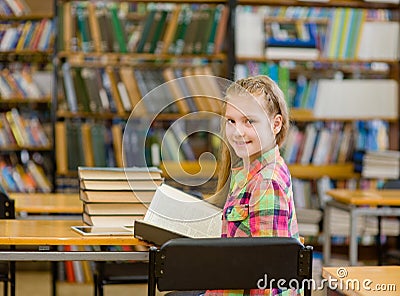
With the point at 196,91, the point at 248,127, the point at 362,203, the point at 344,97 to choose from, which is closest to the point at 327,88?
the point at 344,97

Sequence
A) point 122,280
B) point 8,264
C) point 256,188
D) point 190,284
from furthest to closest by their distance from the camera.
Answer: point 8,264 → point 122,280 → point 256,188 → point 190,284

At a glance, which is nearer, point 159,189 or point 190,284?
point 190,284

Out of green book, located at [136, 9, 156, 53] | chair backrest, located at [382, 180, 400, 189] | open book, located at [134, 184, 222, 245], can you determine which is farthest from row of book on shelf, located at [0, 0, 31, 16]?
open book, located at [134, 184, 222, 245]

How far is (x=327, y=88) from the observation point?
18.6ft

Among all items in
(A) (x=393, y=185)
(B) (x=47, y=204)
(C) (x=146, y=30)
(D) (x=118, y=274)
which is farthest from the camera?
(C) (x=146, y=30)

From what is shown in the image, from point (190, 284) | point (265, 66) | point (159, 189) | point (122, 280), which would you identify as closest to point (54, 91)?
point (265, 66)

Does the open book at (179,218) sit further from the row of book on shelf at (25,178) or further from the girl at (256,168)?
the row of book on shelf at (25,178)

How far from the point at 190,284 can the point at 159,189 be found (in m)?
0.51

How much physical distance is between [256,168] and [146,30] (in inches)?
130

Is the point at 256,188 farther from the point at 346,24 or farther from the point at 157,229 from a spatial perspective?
the point at 346,24

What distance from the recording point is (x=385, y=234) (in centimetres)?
543

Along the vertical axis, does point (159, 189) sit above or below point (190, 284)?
above

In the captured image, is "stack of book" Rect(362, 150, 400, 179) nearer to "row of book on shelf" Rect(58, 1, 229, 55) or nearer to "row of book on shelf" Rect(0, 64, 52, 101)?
"row of book on shelf" Rect(58, 1, 229, 55)

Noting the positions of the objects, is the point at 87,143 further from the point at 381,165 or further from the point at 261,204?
the point at 261,204
